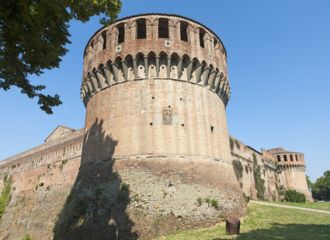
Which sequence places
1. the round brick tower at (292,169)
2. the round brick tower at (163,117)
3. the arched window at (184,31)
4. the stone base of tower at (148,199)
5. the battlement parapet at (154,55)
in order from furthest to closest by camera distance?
1. the round brick tower at (292,169)
2. the arched window at (184,31)
3. the battlement parapet at (154,55)
4. the round brick tower at (163,117)
5. the stone base of tower at (148,199)

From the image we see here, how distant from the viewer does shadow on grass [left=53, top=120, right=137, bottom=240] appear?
40.6 feet

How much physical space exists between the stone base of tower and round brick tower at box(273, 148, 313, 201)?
1090 inches

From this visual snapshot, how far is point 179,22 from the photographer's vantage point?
1673 cm

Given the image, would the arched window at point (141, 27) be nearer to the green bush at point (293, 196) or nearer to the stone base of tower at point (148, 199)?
the stone base of tower at point (148, 199)

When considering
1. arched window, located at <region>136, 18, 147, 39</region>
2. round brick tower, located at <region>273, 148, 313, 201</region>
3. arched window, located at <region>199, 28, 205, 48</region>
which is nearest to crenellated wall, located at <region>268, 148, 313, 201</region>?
round brick tower, located at <region>273, 148, 313, 201</region>

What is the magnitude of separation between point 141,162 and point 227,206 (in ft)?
15.7

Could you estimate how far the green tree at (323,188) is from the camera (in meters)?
58.3

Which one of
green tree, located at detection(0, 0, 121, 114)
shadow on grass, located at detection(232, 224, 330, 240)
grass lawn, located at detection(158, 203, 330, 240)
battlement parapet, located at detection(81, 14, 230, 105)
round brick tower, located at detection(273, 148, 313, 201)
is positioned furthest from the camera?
round brick tower, located at detection(273, 148, 313, 201)

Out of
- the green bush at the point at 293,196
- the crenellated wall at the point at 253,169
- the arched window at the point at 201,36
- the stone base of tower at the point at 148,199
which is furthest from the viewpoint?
the green bush at the point at 293,196

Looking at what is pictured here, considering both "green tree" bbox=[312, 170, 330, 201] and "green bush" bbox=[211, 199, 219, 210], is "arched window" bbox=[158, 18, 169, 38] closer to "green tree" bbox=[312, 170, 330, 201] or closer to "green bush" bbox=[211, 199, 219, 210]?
"green bush" bbox=[211, 199, 219, 210]

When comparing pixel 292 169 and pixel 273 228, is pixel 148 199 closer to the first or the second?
pixel 273 228

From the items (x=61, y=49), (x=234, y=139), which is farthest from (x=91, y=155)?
A: (x=234, y=139)

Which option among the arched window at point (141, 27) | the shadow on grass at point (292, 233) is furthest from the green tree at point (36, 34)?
the arched window at point (141, 27)

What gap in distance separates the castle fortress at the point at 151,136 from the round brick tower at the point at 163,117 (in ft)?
0.16
